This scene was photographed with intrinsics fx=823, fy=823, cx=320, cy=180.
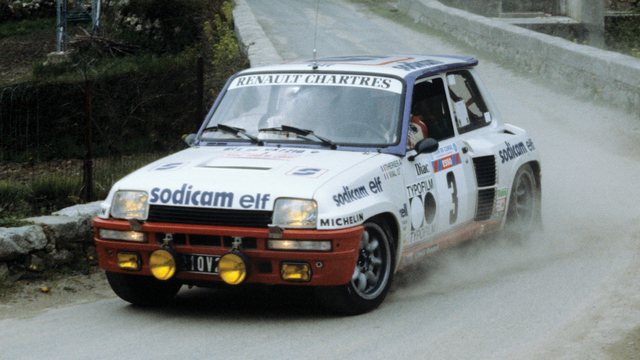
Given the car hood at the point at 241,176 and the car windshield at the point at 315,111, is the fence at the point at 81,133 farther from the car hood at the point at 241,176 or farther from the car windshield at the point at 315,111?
the car hood at the point at 241,176

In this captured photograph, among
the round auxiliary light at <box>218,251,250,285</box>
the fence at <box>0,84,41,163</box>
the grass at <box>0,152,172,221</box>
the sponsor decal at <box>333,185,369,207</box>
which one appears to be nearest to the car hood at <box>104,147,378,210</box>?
the sponsor decal at <box>333,185,369,207</box>

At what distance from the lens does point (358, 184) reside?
17.6ft

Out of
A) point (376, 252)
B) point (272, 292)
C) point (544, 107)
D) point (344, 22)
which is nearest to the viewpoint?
point (376, 252)

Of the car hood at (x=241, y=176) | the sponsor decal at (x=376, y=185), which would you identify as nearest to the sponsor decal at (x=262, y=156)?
the car hood at (x=241, y=176)

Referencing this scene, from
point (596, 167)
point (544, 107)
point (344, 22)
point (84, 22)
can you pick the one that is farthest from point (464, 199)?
point (84, 22)

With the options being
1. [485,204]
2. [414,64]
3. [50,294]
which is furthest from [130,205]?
[485,204]

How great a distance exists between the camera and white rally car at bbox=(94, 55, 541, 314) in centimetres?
512

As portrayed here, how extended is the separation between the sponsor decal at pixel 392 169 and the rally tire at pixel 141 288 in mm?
1644

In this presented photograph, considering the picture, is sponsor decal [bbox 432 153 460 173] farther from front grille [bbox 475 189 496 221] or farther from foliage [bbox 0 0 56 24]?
foliage [bbox 0 0 56 24]

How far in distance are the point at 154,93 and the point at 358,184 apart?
24.4 ft

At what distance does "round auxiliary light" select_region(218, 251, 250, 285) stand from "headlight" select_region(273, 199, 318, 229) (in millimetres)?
307

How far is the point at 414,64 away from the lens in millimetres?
6793

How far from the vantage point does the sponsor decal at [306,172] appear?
17.4 ft

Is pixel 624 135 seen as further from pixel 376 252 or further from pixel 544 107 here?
pixel 376 252
